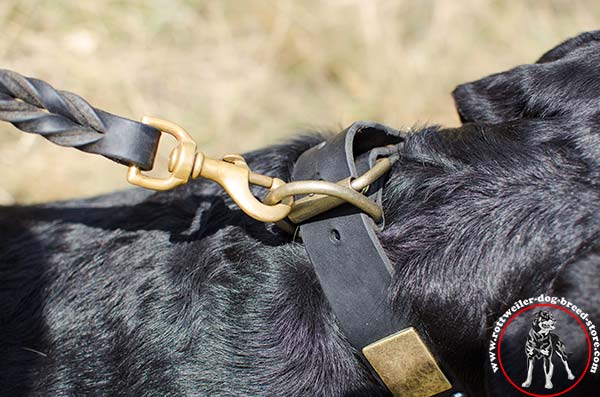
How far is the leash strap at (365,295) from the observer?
4.83ft

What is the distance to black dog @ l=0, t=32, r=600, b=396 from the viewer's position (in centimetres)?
146

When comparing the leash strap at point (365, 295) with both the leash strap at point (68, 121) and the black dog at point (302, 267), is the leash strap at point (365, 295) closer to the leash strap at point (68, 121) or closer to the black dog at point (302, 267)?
the black dog at point (302, 267)

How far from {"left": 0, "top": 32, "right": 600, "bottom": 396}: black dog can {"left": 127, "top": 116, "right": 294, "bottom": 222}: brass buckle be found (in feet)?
0.66

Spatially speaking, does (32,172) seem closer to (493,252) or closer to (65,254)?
(65,254)

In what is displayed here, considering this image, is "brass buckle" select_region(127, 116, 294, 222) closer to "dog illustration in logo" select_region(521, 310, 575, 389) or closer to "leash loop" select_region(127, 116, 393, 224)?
"leash loop" select_region(127, 116, 393, 224)

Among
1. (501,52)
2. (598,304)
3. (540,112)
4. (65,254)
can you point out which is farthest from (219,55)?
(598,304)

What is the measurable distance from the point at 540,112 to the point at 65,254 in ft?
4.42

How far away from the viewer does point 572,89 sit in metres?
1.62

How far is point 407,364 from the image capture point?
1470 millimetres

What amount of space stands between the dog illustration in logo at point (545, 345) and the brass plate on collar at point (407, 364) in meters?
0.19

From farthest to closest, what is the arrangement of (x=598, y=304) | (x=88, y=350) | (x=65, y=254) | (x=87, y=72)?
(x=87, y=72) → (x=65, y=254) → (x=88, y=350) → (x=598, y=304)

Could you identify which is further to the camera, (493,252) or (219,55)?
(219,55)

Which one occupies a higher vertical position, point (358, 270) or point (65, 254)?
point (65, 254)

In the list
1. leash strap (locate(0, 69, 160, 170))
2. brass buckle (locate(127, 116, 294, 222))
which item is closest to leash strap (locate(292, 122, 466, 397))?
brass buckle (locate(127, 116, 294, 222))
